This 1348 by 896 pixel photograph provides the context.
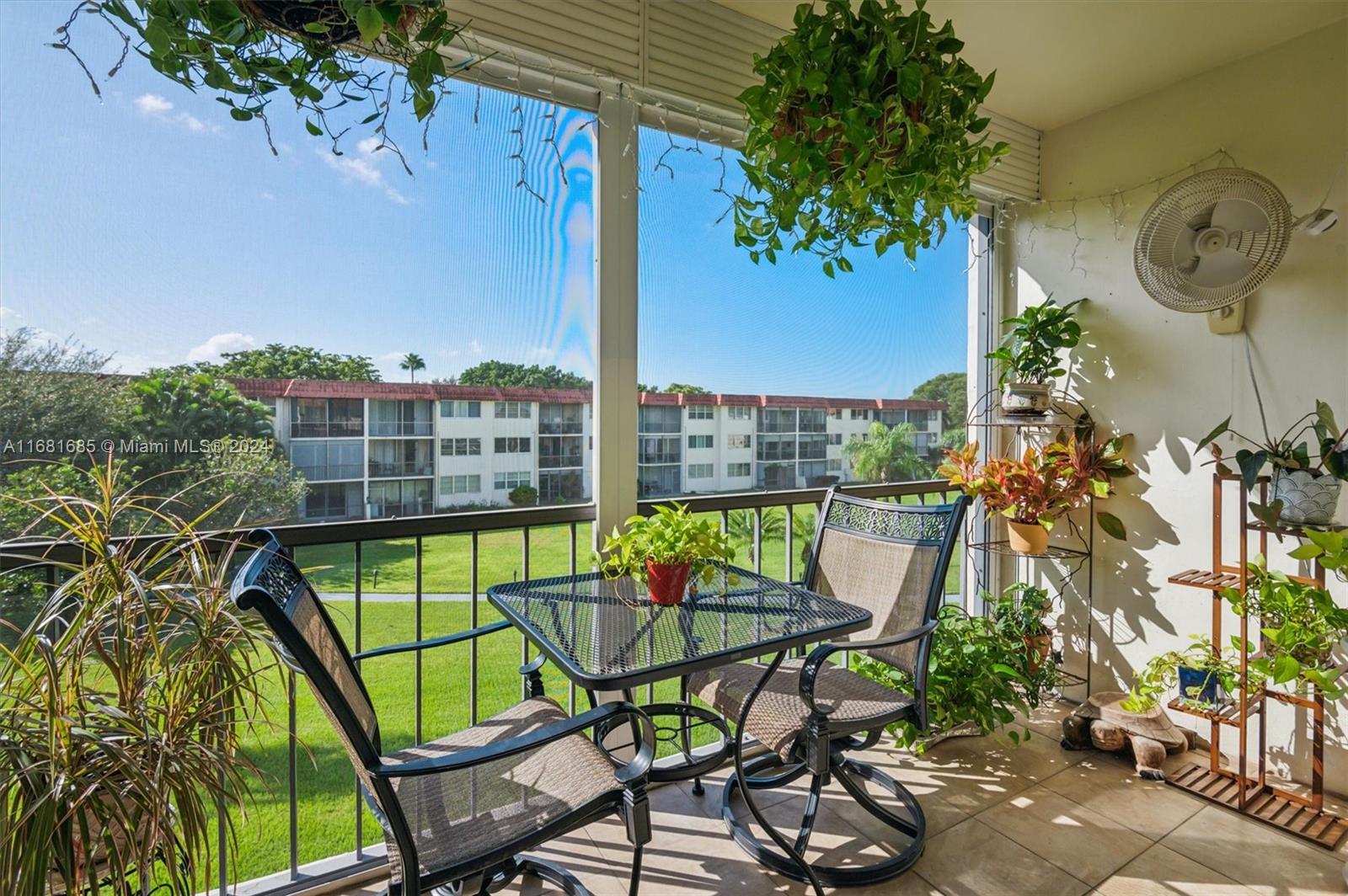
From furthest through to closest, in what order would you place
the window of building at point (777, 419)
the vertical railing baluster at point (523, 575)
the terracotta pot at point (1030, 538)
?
1. the terracotta pot at point (1030, 538)
2. the window of building at point (777, 419)
3. the vertical railing baluster at point (523, 575)

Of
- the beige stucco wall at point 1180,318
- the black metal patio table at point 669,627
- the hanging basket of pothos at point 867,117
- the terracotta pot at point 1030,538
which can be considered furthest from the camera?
the terracotta pot at point 1030,538

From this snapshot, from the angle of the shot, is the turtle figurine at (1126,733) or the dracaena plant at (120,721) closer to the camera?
the dracaena plant at (120,721)

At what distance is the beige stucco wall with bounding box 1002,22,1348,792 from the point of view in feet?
7.39

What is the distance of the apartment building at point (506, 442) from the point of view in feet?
5.90

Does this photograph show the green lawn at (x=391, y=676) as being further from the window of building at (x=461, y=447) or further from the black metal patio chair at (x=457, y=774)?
the black metal patio chair at (x=457, y=774)

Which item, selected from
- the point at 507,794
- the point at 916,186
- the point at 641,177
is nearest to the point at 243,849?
the point at 507,794

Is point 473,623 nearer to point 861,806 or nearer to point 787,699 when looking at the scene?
point 787,699

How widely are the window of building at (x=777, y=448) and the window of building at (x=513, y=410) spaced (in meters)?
0.95

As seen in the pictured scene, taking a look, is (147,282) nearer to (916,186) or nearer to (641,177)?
(641,177)

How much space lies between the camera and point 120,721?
1.18 meters

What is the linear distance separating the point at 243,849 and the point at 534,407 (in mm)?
1499

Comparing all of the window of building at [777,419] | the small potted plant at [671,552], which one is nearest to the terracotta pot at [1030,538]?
the window of building at [777,419]

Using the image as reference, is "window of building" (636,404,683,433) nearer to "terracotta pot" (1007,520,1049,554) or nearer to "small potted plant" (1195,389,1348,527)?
"terracotta pot" (1007,520,1049,554)

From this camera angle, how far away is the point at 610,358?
2.20 m
